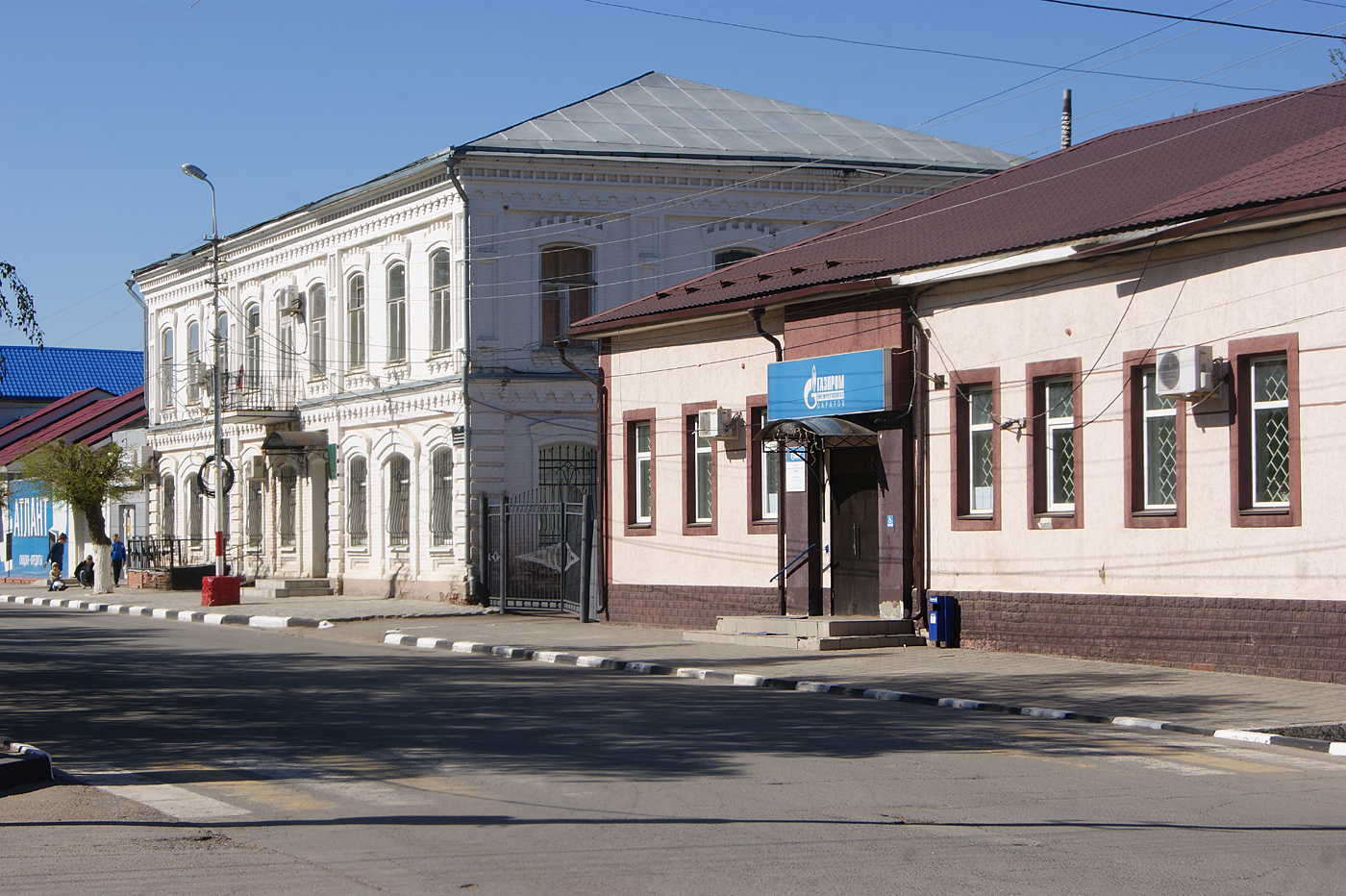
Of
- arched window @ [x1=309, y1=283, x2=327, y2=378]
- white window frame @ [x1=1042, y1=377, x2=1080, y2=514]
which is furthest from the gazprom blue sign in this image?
arched window @ [x1=309, y1=283, x2=327, y2=378]

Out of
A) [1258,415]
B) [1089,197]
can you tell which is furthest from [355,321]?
[1258,415]

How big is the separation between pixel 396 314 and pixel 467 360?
150 inches

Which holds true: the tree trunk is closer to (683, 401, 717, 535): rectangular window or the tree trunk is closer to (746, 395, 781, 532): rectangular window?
(683, 401, 717, 535): rectangular window

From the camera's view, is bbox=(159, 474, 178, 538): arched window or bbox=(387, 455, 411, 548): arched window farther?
bbox=(159, 474, 178, 538): arched window

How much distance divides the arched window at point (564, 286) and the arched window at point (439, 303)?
215cm

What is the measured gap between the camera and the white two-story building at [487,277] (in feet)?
Result: 99.8

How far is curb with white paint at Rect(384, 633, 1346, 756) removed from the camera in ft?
40.3

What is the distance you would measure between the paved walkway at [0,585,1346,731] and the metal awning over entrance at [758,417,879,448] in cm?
306

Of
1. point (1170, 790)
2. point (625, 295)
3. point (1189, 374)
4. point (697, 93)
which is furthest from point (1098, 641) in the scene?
point (697, 93)

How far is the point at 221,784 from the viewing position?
9.88m

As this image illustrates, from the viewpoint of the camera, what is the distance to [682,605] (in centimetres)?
2431

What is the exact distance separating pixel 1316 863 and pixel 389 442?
27494 mm

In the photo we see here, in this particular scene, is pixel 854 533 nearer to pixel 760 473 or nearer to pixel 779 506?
pixel 779 506

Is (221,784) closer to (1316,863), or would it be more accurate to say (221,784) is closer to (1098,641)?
(1316,863)
